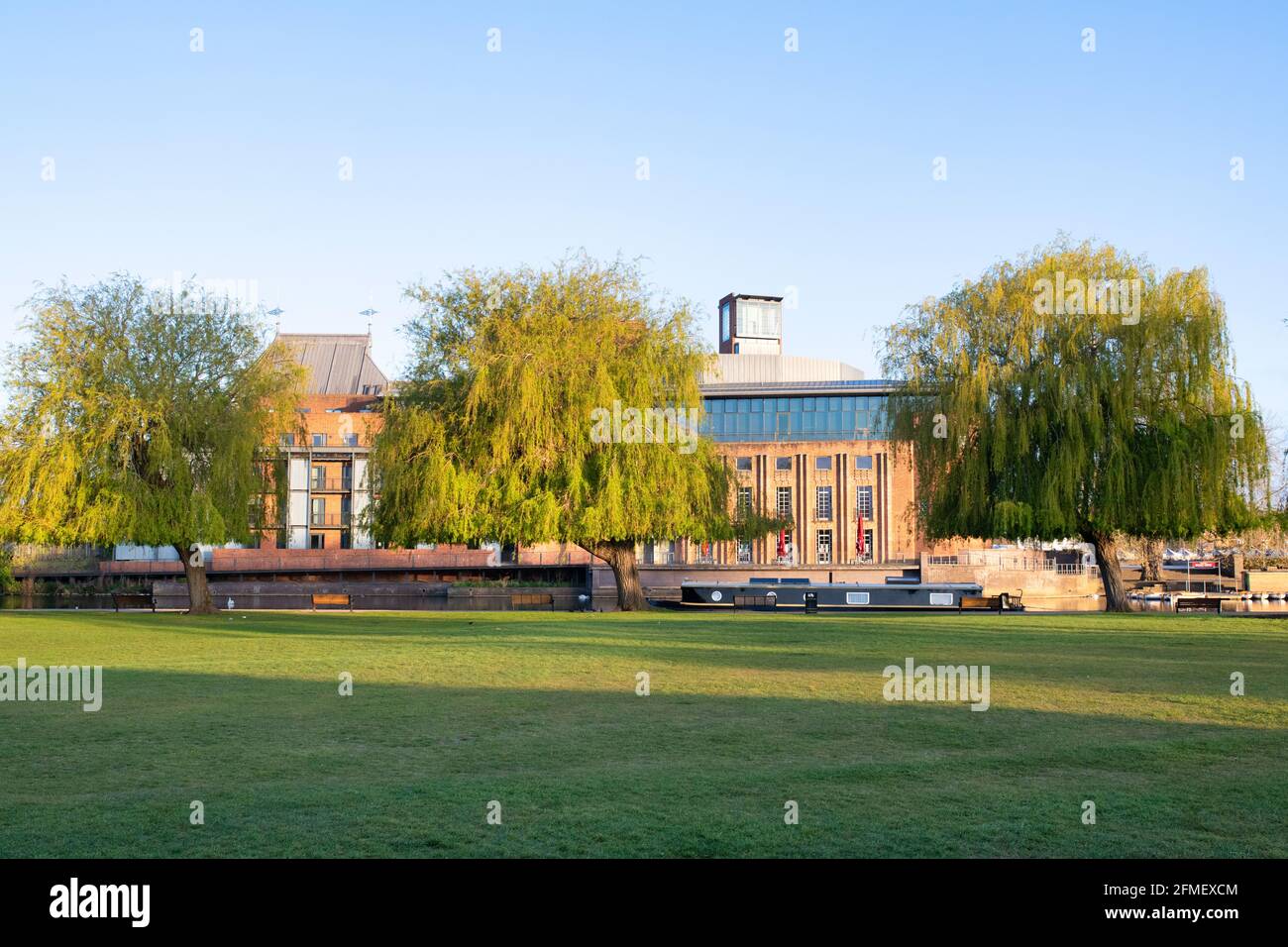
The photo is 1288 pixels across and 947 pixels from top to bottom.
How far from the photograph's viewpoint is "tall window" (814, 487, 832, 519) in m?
95.4

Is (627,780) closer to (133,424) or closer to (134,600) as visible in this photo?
(133,424)

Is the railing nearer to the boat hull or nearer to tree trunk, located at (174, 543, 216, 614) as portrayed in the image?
the boat hull

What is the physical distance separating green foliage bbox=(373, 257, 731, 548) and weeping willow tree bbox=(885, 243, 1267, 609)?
28.8 feet

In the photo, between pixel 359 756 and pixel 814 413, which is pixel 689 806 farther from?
pixel 814 413

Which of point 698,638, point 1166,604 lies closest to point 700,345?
point 698,638

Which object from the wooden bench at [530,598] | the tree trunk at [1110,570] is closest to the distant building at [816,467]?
the wooden bench at [530,598]

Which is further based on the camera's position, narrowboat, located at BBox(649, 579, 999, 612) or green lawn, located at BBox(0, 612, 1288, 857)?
narrowboat, located at BBox(649, 579, 999, 612)

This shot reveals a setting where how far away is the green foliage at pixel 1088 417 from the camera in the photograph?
37938mm

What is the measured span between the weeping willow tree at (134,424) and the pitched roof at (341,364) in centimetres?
6308

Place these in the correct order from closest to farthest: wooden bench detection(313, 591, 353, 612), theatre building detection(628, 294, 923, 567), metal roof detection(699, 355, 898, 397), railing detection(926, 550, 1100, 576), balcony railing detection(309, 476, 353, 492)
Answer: wooden bench detection(313, 591, 353, 612) → railing detection(926, 550, 1100, 576) → theatre building detection(628, 294, 923, 567) → balcony railing detection(309, 476, 353, 492) → metal roof detection(699, 355, 898, 397)

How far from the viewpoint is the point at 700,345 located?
138 feet

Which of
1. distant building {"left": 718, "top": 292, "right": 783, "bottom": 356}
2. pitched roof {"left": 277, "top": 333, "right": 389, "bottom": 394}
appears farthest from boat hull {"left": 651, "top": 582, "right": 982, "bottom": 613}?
distant building {"left": 718, "top": 292, "right": 783, "bottom": 356}

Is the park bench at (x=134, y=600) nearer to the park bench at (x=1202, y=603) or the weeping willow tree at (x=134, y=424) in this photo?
the weeping willow tree at (x=134, y=424)
